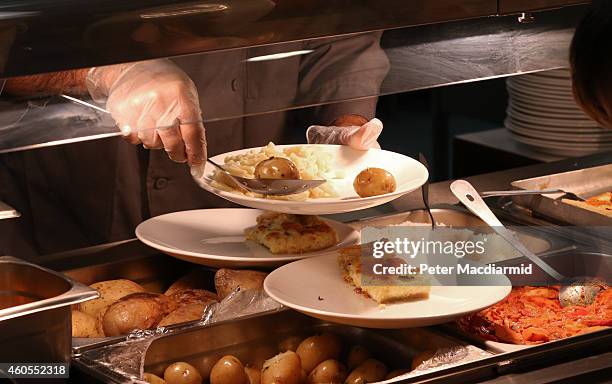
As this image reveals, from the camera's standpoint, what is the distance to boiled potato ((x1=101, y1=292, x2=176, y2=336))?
1329mm

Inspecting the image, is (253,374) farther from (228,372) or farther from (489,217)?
(489,217)

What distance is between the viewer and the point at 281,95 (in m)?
1.13

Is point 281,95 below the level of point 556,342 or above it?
above

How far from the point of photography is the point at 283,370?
49.1 inches

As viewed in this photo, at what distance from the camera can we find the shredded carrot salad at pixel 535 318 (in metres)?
1.36

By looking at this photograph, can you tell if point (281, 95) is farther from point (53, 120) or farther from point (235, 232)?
point (235, 232)

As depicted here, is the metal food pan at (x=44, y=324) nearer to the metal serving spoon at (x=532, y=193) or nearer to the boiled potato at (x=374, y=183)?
the boiled potato at (x=374, y=183)

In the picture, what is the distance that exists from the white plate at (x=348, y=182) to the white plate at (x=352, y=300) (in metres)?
0.09

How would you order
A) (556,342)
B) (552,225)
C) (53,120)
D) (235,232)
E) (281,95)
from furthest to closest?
(552,225) → (235,232) → (556,342) → (281,95) → (53,120)

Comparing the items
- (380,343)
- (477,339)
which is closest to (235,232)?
(380,343)

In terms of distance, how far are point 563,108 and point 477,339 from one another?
5.22 feet

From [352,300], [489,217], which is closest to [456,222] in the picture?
[489,217]

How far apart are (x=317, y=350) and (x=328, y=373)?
60 millimetres

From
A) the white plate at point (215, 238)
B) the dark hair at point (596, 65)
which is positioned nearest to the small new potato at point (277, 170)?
the white plate at point (215, 238)
